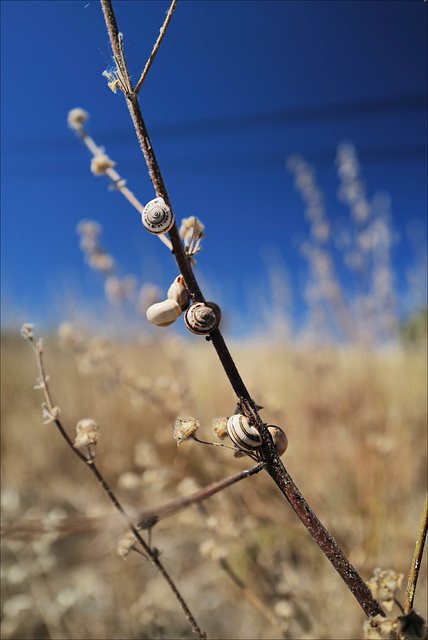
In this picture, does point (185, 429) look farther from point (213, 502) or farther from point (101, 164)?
point (213, 502)

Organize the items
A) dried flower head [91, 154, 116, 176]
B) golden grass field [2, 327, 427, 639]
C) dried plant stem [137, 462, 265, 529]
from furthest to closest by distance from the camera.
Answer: golden grass field [2, 327, 427, 639]
dried flower head [91, 154, 116, 176]
dried plant stem [137, 462, 265, 529]

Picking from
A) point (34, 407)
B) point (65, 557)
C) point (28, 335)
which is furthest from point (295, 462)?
point (34, 407)

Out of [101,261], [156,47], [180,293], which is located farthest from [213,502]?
[156,47]

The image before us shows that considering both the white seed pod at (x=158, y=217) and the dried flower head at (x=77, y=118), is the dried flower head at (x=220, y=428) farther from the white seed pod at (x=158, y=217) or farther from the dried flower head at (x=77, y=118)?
the dried flower head at (x=77, y=118)

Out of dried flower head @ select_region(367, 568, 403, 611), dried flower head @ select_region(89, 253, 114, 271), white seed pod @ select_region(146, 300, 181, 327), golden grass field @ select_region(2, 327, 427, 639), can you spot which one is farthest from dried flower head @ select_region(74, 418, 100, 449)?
dried flower head @ select_region(89, 253, 114, 271)

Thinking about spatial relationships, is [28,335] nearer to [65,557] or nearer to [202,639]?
[202,639]

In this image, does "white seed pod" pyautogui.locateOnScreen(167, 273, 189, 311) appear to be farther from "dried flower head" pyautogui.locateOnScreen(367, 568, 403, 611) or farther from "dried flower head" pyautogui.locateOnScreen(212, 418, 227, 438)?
"dried flower head" pyautogui.locateOnScreen(367, 568, 403, 611)
